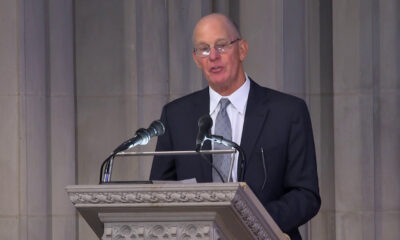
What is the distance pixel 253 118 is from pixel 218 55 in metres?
0.32

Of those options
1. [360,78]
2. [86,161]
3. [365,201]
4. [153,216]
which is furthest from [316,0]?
[153,216]

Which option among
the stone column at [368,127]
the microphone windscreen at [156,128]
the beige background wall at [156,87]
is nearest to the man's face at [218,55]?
the microphone windscreen at [156,128]

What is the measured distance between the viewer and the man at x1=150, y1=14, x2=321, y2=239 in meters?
4.54

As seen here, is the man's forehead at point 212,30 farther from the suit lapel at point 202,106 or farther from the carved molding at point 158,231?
the carved molding at point 158,231

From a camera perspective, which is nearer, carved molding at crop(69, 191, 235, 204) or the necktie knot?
carved molding at crop(69, 191, 235, 204)

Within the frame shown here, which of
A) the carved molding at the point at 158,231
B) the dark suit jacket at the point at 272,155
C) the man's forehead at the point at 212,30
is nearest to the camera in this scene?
the carved molding at the point at 158,231

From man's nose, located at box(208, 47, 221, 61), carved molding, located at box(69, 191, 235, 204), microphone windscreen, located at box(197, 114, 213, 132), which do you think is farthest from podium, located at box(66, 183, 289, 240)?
man's nose, located at box(208, 47, 221, 61)

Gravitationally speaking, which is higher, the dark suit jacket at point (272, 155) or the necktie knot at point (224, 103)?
the necktie knot at point (224, 103)

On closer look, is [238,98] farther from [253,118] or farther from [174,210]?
[174,210]

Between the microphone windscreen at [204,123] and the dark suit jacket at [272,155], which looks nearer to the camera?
the microphone windscreen at [204,123]

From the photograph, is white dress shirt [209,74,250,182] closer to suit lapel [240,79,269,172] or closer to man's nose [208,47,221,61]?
suit lapel [240,79,269,172]

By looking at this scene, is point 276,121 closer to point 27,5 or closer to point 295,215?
point 295,215

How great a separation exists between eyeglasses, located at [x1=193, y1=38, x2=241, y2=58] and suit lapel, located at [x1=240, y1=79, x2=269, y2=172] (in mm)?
257

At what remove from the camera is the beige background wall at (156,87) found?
23.6 ft
